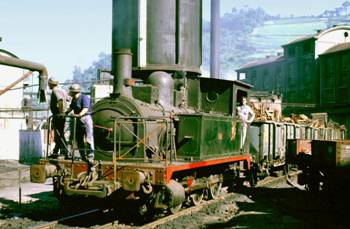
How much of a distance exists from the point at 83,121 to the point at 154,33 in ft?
11.8

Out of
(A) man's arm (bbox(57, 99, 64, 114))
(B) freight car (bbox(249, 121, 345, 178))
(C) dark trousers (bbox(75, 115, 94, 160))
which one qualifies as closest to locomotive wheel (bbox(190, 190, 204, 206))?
(C) dark trousers (bbox(75, 115, 94, 160))

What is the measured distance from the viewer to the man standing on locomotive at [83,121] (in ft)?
25.4

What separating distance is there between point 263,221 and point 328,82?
3110 cm

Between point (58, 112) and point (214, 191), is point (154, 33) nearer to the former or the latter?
point (58, 112)

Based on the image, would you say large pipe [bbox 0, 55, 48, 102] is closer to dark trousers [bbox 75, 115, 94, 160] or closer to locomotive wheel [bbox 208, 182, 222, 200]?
dark trousers [bbox 75, 115, 94, 160]

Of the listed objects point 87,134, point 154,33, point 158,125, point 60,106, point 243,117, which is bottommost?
point 87,134

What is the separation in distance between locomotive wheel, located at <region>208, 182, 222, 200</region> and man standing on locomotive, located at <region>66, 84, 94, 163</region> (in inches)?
128

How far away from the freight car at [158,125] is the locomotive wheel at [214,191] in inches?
0.9

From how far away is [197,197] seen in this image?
31.3ft

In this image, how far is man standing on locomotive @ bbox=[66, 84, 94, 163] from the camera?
25.4ft

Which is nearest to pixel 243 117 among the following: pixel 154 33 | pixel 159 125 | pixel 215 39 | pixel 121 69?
pixel 154 33

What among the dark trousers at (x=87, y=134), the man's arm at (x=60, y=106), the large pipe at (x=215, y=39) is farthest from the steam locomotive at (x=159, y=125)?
the large pipe at (x=215, y=39)

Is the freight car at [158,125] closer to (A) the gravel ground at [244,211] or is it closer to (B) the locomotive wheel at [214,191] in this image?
(B) the locomotive wheel at [214,191]

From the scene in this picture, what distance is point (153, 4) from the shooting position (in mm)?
10500
